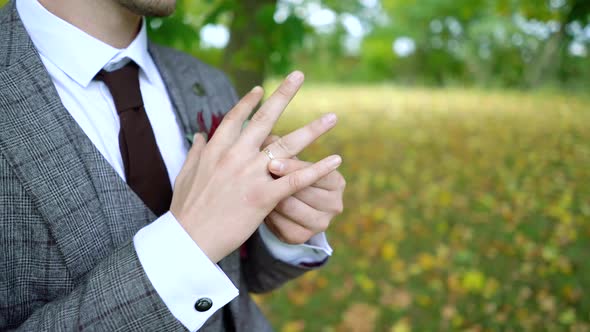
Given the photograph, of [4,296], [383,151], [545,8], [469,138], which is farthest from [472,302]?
[545,8]

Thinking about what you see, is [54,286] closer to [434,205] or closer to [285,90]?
[285,90]

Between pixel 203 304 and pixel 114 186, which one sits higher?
pixel 114 186

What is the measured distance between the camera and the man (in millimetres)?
1133

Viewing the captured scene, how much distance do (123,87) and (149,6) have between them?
0.23 metres

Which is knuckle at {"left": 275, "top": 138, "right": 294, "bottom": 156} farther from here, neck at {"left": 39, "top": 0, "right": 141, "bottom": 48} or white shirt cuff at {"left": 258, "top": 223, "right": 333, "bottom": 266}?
neck at {"left": 39, "top": 0, "right": 141, "bottom": 48}

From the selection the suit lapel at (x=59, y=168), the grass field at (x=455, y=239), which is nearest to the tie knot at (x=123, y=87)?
the suit lapel at (x=59, y=168)

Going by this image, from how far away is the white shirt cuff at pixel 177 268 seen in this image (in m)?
1.12

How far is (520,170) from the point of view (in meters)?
6.50

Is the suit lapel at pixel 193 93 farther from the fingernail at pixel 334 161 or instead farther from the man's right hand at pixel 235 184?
the fingernail at pixel 334 161

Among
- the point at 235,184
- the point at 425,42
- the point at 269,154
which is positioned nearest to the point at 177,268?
the point at 235,184

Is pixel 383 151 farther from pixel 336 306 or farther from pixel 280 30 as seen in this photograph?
pixel 280 30

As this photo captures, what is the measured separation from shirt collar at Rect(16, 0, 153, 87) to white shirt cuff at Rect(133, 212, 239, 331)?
49 centimetres

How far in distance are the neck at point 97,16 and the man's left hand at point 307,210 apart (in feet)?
1.78

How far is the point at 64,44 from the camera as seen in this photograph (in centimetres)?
136
